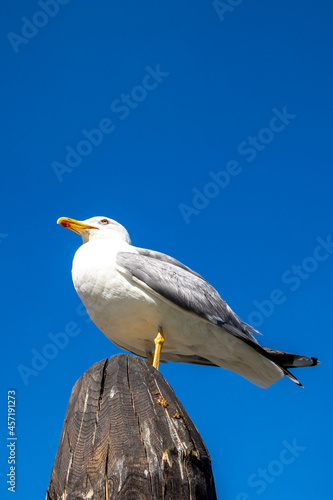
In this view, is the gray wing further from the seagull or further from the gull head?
the gull head

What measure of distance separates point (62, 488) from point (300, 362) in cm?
487

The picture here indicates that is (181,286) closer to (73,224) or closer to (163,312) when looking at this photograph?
(163,312)

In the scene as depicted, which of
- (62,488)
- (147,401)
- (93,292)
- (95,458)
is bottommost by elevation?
(62,488)

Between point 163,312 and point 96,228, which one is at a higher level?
point 96,228

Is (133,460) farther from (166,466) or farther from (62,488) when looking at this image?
(62,488)

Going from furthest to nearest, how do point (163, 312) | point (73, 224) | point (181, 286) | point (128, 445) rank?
point (73, 224)
point (181, 286)
point (163, 312)
point (128, 445)

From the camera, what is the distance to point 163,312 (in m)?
6.68

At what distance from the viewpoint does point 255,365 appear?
7535mm

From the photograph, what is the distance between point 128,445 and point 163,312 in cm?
371

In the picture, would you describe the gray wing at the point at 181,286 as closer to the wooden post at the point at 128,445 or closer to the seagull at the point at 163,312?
the seagull at the point at 163,312

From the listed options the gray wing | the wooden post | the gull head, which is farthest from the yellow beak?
the wooden post

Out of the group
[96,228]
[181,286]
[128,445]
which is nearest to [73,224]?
[96,228]

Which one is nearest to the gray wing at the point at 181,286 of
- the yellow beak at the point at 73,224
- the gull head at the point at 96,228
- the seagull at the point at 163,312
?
the seagull at the point at 163,312

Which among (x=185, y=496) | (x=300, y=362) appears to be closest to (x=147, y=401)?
(x=185, y=496)
